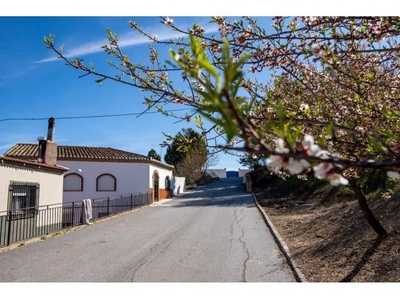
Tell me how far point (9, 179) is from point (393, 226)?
1085cm

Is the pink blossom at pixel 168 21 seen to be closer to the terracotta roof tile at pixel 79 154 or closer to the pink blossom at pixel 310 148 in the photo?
the pink blossom at pixel 310 148

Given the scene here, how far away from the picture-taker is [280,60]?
11.1ft

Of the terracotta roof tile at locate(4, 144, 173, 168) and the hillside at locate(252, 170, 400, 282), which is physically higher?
the terracotta roof tile at locate(4, 144, 173, 168)

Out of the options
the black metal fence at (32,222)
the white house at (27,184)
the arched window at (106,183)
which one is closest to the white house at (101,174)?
the arched window at (106,183)

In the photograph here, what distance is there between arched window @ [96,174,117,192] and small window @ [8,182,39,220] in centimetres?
943

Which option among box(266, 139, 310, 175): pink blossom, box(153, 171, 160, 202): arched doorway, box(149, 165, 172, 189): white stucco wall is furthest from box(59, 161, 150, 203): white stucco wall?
box(266, 139, 310, 175): pink blossom

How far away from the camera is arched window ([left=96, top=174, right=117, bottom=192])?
22578 millimetres

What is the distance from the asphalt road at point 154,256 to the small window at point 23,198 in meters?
1.91

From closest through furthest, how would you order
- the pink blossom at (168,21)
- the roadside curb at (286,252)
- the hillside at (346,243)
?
the pink blossom at (168,21), the hillside at (346,243), the roadside curb at (286,252)

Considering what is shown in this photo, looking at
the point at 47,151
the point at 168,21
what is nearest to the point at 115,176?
the point at 47,151

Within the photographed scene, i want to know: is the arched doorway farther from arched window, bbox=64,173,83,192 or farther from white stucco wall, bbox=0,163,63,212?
white stucco wall, bbox=0,163,63,212

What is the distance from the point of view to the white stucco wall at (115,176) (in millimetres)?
22344

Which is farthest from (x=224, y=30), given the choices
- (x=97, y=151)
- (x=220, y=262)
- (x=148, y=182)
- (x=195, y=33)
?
(x=97, y=151)

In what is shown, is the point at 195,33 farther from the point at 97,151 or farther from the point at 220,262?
the point at 97,151
